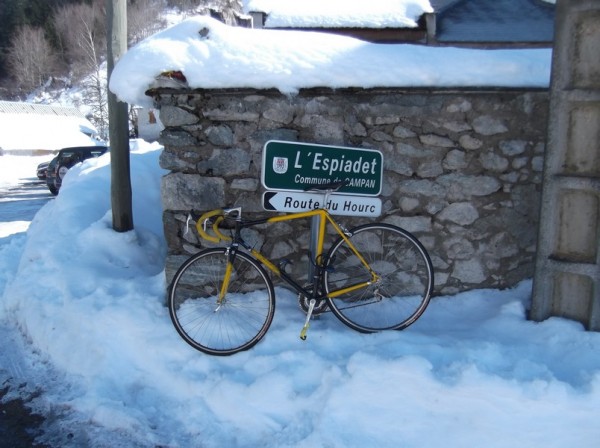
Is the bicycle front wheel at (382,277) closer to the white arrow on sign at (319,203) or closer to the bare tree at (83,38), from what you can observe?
the white arrow on sign at (319,203)

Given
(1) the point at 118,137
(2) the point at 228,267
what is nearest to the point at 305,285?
(2) the point at 228,267

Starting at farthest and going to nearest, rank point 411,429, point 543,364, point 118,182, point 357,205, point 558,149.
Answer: point 118,182, point 357,205, point 558,149, point 543,364, point 411,429

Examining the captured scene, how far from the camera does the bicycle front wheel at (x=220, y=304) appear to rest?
3.36 metres

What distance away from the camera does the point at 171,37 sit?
3.71 m

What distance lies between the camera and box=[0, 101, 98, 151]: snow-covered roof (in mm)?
34969

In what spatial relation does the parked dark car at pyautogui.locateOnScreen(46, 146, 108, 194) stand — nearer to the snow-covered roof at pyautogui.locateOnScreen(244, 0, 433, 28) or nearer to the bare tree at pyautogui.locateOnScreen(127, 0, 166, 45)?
the snow-covered roof at pyautogui.locateOnScreen(244, 0, 433, 28)

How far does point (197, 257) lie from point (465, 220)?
Answer: 188 centimetres

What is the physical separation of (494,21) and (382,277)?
10.5 meters

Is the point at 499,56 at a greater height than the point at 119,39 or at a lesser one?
lesser

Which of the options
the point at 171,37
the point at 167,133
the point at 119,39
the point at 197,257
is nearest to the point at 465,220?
the point at 197,257

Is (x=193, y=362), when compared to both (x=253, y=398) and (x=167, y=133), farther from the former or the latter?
(x=167, y=133)

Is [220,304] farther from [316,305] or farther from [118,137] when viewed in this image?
[118,137]

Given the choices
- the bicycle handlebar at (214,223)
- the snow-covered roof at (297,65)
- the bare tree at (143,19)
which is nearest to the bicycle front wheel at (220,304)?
the bicycle handlebar at (214,223)

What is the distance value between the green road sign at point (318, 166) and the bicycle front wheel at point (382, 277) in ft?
1.15
